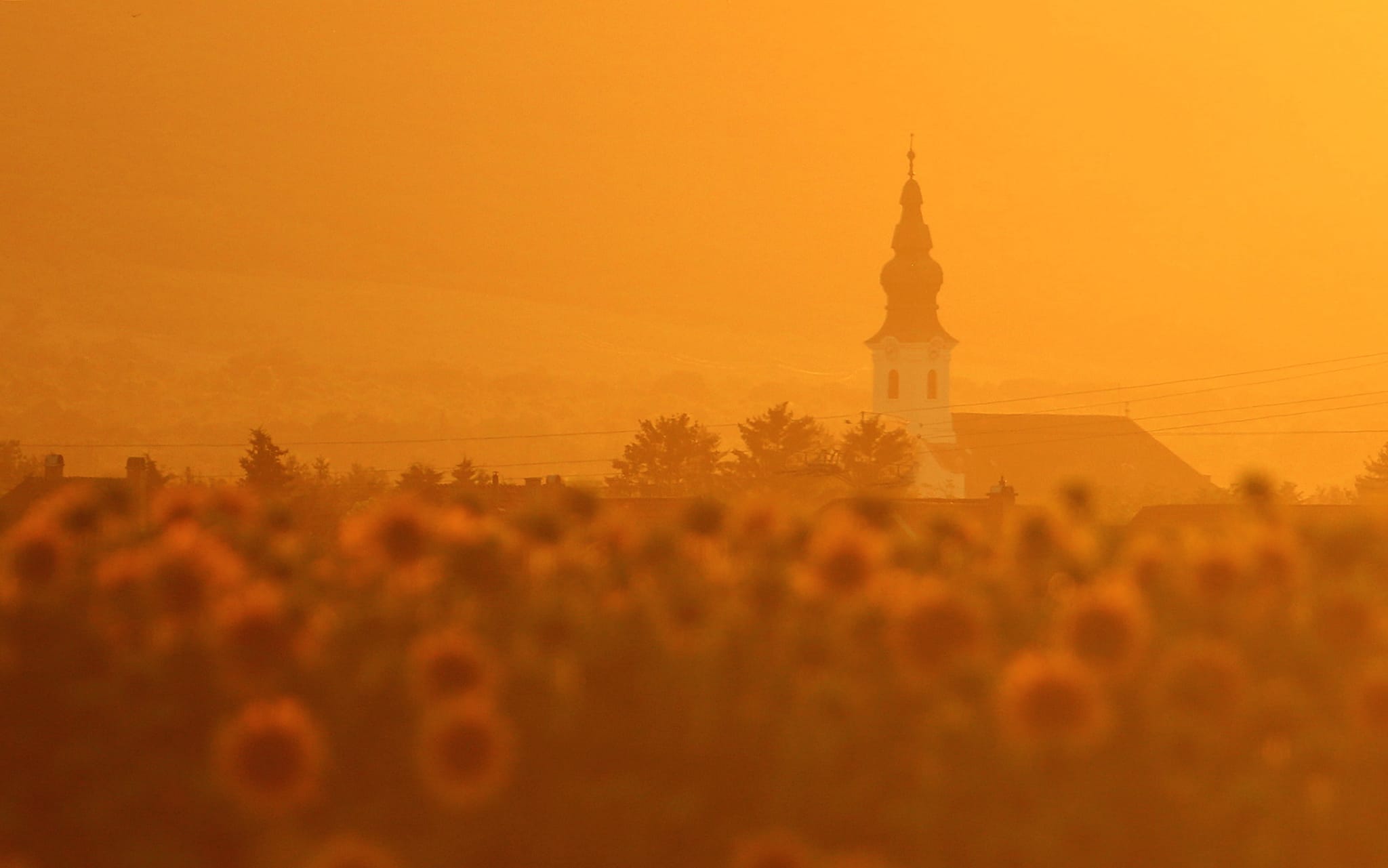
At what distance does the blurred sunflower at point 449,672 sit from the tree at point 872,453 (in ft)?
376

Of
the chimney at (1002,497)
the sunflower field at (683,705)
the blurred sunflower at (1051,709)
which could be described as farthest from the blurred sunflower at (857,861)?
the chimney at (1002,497)

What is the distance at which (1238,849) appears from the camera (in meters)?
5.38

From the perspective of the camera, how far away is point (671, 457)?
124000 mm

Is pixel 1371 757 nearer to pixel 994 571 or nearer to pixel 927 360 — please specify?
pixel 994 571

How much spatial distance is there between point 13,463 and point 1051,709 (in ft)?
487

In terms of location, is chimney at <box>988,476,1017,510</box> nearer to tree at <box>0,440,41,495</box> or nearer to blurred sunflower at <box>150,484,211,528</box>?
blurred sunflower at <box>150,484,211,528</box>

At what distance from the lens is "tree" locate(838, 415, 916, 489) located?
403 feet

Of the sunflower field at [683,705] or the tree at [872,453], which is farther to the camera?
the tree at [872,453]

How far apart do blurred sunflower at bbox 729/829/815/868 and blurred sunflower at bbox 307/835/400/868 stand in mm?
869

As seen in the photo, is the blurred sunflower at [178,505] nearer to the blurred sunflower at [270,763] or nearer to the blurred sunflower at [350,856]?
the blurred sunflower at [270,763]

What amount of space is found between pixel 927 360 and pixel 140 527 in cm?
15910

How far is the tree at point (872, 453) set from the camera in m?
123

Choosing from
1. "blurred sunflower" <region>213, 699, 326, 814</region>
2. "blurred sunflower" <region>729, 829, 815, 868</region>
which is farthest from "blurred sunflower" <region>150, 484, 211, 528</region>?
"blurred sunflower" <region>729, 829, 815, 868</region>

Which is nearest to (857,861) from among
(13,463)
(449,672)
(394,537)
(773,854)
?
(773,854)
